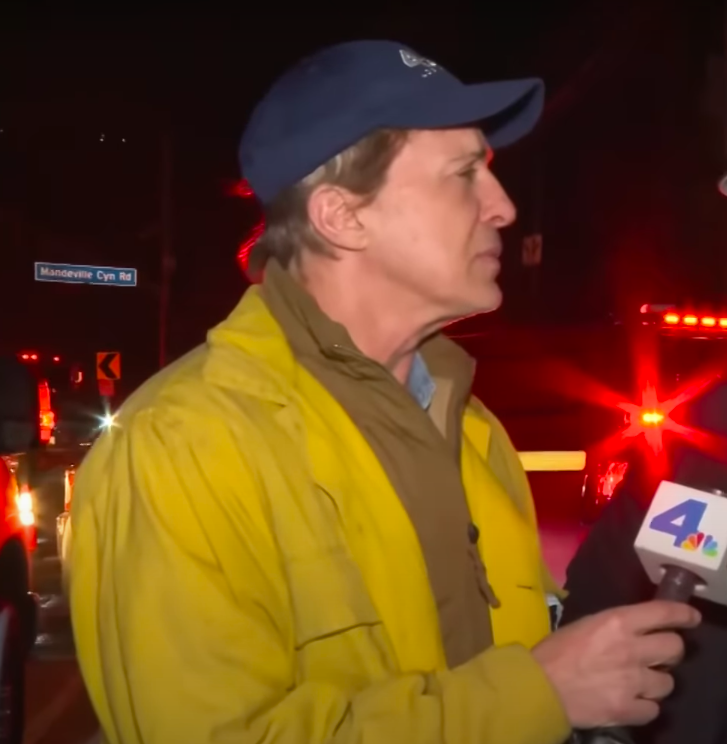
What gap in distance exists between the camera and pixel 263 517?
1711mm

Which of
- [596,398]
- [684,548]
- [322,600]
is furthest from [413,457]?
[596,398]

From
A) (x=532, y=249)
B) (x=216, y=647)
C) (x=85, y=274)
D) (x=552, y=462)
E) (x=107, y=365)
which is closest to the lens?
(x=216, y=647)

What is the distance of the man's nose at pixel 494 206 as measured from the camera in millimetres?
2146

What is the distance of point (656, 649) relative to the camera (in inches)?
63.8

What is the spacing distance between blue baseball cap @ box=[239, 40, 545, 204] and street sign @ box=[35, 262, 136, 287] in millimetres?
14152

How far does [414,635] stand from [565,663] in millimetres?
233

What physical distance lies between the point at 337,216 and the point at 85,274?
48.3 ft

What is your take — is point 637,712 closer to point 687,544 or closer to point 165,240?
point 687,544

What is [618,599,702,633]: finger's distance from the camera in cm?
161

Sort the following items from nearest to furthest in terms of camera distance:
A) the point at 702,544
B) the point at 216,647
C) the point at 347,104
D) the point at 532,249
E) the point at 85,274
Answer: the point at 216,647 → the point at 702,544 → the point at 347,104 → the point at 85,274 → the point at 532,249

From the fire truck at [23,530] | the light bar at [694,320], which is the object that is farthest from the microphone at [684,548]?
the light bar at [694,320]

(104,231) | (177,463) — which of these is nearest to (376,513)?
(177,463)

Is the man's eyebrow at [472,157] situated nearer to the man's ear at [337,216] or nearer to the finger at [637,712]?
the man's ear at [337,216]

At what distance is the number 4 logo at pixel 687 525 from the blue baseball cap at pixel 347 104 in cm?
76
